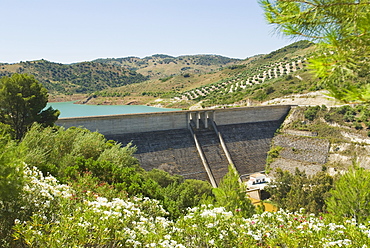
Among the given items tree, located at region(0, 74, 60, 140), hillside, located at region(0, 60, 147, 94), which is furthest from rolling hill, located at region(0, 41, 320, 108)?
tree, located at region(0, 74, 60, 140)

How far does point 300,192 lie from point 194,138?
8.87 meters

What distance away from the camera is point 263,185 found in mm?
20328

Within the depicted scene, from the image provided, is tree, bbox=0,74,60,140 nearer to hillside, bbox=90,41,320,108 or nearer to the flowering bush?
the flowering bush

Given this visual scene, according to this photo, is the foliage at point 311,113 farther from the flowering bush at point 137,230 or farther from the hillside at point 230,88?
the flowering bush at point 137,230

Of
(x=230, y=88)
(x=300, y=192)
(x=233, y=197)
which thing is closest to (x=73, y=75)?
(x=230, y=88)

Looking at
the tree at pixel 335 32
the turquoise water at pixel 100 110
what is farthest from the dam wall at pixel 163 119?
the turquoise water at pixel 100 110

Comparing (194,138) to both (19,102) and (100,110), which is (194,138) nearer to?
(19,102)

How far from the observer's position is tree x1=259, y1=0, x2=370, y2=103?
2.85 m

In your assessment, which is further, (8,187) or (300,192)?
(300,192)

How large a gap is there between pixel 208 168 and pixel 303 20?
1815cm

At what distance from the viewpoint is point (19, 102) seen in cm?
1392

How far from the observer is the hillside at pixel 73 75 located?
298 feet

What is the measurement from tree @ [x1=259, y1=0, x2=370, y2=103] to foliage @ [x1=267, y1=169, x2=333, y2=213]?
11999 millimetres

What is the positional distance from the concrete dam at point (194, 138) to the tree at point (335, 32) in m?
16.7
